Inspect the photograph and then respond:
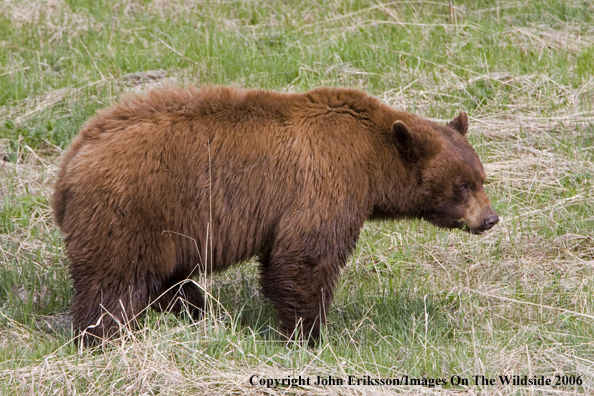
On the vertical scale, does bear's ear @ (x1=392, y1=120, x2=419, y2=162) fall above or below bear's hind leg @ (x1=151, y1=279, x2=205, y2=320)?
above

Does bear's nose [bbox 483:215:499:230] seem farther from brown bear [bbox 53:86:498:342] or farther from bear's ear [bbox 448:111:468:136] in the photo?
bear's ear [bbox 448:111:468:136]

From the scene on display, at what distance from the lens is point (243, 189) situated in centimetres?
482

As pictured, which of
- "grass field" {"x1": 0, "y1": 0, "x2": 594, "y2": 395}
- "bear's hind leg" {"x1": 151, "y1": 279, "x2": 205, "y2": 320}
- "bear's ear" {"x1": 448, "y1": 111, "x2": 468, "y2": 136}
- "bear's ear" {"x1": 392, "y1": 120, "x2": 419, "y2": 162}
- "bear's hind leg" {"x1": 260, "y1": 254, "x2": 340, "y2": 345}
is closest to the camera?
"grass field" {"x1": 0, "y1": 0, "x2": 594, "y2": 395}

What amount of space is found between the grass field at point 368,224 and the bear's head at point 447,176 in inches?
25.7

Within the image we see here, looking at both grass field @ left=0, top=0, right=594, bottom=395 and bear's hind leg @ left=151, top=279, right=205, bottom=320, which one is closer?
grass field @ left=0, top=0, right=594, bottom=395

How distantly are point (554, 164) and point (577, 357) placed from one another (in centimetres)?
305

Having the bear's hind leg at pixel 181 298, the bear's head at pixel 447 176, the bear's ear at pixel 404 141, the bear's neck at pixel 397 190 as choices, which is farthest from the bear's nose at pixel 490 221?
the bear's hind leg at pixel 181 298

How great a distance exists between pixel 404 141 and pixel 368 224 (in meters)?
1.72

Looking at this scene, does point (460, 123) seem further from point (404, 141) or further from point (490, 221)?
point (490, 221)

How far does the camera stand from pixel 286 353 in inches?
182

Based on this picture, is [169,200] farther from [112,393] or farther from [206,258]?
[112,393]

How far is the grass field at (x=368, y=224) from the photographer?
168 inches

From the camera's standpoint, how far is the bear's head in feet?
16.5

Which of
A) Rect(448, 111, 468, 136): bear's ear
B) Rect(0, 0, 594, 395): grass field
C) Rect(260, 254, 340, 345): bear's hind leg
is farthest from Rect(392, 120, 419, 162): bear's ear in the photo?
Rect(0, 0, 594, 395): grass field
